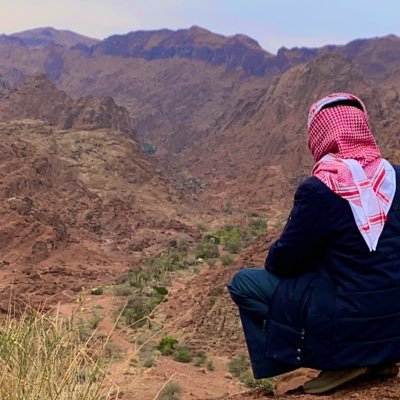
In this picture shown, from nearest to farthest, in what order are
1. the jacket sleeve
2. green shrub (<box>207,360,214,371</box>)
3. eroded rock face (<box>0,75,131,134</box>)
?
1. the jacket sleeve
2. green shrub (<box>207,360,214,371</box>)
3. eroded rock face (<box>0,75,131,134</box>)

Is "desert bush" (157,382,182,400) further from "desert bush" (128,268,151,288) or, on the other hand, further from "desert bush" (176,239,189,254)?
"desert bush" (176,239,189,254)

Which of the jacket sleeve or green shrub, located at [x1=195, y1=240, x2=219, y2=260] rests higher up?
the jacket sleeve

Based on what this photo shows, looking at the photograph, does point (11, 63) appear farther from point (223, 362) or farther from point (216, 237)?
point (223, 362)

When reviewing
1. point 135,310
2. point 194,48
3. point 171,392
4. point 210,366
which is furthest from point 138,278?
point 194,48

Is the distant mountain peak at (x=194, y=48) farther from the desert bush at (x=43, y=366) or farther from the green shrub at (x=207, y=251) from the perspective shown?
the desert bush at (x=43, y=366)

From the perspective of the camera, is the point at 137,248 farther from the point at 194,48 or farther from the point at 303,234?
the point at 194,48

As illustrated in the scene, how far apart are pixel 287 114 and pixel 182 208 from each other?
26599 millimetres

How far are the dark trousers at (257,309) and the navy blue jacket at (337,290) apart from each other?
0.40ft

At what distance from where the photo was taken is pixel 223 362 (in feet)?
29.3

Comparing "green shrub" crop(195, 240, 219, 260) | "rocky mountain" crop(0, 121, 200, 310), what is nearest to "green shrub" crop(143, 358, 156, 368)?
"rocky mountain" crop(0, 121, 200, 310)

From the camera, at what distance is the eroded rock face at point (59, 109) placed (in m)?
36.6

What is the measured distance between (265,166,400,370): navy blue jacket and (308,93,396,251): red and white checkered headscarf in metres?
0.04

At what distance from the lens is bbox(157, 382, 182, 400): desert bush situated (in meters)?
6.25

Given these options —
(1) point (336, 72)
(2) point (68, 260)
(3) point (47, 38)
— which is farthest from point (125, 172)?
(3) point (47, 38)
